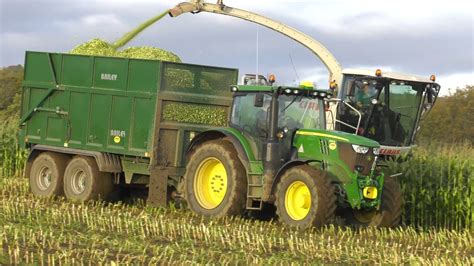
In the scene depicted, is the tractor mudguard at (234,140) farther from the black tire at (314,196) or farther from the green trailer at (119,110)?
the black tire at (314,196)

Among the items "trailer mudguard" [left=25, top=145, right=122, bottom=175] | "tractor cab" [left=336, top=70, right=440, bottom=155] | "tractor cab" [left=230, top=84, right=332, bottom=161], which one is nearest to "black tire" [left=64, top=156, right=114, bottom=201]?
"trailer mudguard" [left=25, top=145, right=122, bottom=175]

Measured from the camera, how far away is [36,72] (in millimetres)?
12469

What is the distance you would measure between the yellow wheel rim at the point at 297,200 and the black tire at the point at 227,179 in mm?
749

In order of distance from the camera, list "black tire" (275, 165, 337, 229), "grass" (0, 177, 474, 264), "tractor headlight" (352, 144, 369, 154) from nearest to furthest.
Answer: "grass" (0, 177, 474, 264) < "black tire" (275, 165, 337, 229) < "tractor headlight" (352, 144, 369, 154)

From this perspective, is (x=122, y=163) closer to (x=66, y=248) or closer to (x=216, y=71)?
(x=216, y=71)

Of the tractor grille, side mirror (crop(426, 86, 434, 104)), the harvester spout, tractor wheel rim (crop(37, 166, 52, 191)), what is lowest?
tractor wheel rim (crop(37, 166, 52, 191))

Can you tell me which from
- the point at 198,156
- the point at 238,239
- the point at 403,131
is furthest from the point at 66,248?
the point at 403,131

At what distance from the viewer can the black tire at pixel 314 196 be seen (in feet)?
30.0

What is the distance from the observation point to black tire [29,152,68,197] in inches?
476

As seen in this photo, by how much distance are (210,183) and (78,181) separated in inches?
98.2

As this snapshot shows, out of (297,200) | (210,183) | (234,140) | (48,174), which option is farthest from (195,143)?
(48,174)

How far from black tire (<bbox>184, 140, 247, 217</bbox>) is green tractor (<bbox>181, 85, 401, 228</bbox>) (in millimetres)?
13

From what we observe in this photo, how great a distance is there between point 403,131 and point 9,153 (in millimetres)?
8517

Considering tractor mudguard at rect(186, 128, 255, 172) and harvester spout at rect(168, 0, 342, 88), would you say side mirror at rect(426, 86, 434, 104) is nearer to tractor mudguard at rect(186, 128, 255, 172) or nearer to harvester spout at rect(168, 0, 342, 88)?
harvester spout at rect(168, 0, 342, 88)
